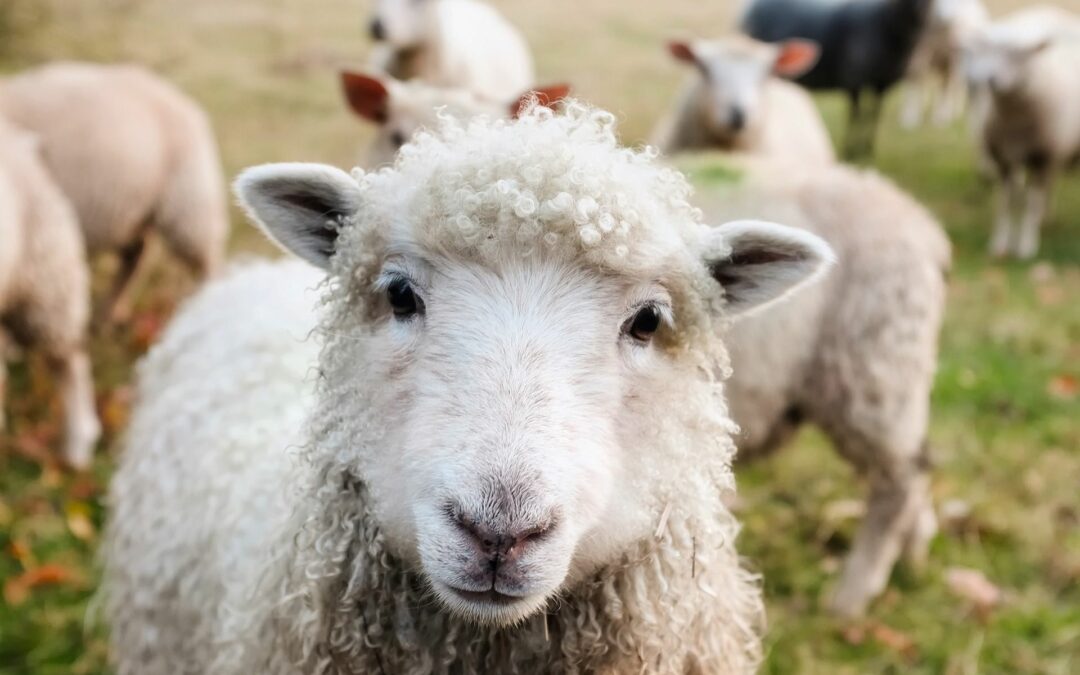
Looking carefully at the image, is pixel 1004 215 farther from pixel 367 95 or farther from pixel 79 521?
pixel 79 521

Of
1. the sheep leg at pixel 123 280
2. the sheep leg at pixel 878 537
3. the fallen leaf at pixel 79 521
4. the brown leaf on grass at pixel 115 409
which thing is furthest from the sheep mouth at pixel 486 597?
the sheep leg at pixel 123 280

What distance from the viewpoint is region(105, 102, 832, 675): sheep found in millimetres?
1491

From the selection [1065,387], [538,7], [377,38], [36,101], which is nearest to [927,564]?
[1065,387]

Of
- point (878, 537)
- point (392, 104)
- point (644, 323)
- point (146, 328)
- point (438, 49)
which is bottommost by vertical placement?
point (146, 328)

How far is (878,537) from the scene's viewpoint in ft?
12.1

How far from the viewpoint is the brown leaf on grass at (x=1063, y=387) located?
5.37m

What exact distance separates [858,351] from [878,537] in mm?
793

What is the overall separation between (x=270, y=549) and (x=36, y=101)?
4220mm

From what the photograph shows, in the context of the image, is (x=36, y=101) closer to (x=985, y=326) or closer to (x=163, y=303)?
(x=163, y=303)

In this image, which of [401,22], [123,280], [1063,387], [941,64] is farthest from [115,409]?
[941,64]

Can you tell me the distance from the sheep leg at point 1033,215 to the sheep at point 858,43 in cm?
255

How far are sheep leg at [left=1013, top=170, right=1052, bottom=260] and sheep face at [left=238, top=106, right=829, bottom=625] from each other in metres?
7.24

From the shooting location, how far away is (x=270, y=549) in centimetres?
203

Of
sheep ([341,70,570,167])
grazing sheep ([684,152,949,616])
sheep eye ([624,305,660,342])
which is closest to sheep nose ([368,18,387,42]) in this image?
sheep ([341,70,570,167])
